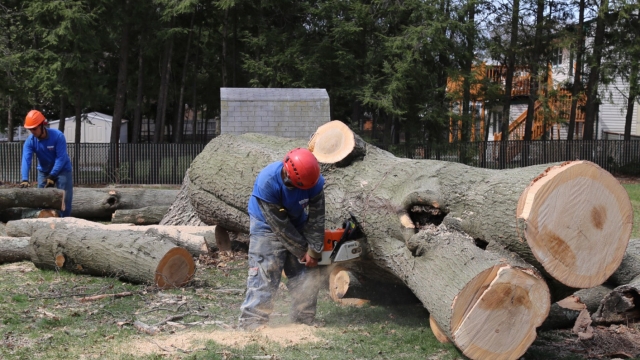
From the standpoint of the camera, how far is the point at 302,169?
5.63m

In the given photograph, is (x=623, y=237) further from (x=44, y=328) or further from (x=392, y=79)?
(x=392, y=79)

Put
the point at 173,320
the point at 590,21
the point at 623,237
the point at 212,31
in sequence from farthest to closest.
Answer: the point at 212,31
the point at 590,21
the point at 173,320
the point at 623,237

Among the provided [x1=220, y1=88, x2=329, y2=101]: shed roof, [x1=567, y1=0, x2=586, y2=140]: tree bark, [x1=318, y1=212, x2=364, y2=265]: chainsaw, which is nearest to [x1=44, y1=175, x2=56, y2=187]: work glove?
[x1=220, y1=88, x2=329, y2=101]: shed roof

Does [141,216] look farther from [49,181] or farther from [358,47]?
[358,47]

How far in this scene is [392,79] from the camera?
2428 cm

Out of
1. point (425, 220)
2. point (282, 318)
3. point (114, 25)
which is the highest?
point (114, 25)

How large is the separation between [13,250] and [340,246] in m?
5.09

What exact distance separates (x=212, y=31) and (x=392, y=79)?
1230 centimetres

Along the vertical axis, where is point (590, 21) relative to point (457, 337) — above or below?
above

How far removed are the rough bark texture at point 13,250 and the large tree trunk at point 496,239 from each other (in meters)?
5.16

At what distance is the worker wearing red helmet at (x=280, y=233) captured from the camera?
19.3 ft

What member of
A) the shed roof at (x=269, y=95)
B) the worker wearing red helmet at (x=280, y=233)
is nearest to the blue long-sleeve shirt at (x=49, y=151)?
the shed roof at (x=269, y=95)

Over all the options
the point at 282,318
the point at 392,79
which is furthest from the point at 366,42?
the point at 282,318

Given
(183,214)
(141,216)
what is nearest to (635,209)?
(183,214)
